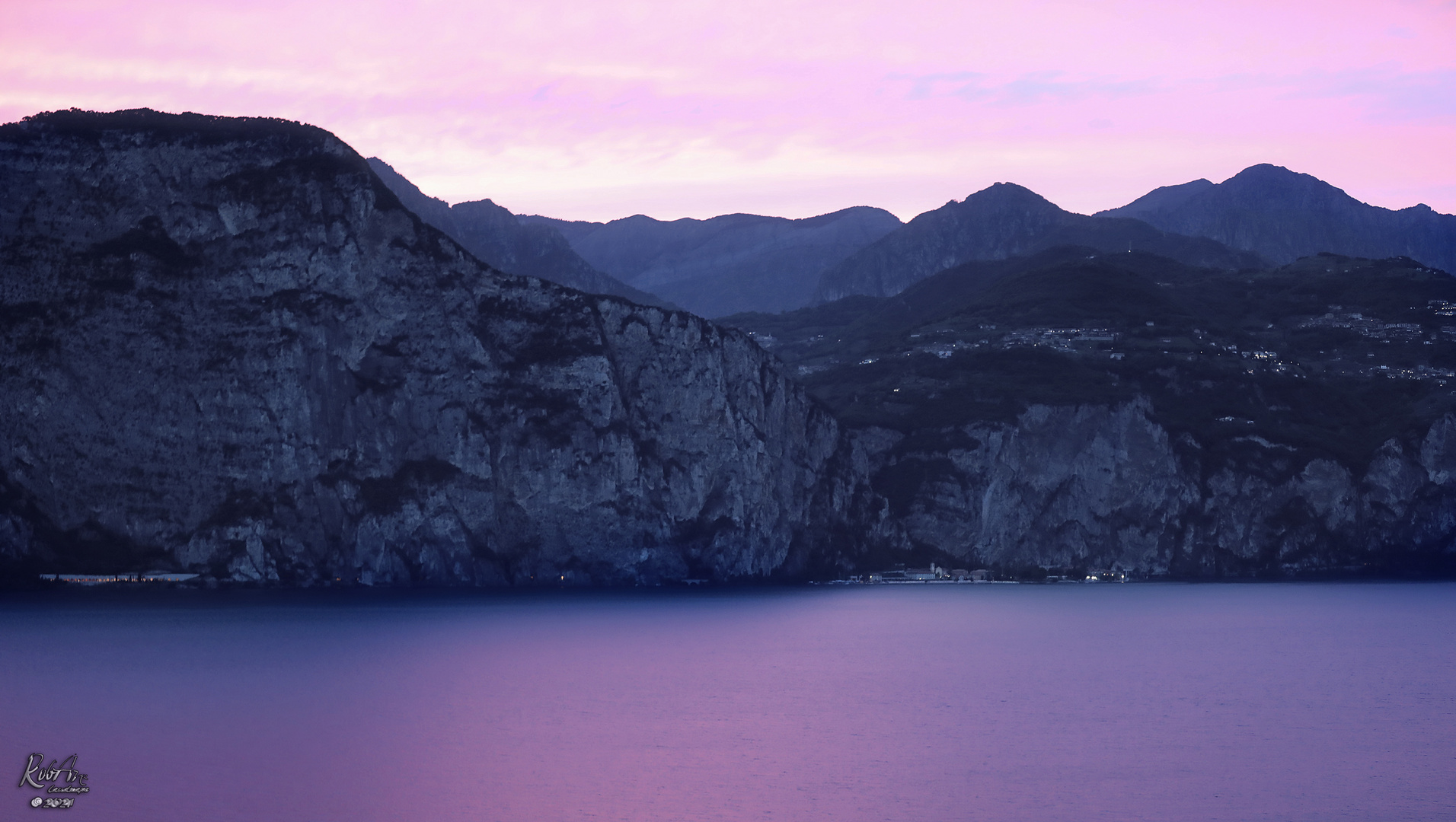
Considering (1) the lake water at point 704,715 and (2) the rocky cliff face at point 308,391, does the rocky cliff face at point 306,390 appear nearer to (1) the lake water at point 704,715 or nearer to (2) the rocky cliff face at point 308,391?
(2) the rocky cliff face at point 308,391

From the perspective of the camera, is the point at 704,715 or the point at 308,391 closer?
the point at 704,715

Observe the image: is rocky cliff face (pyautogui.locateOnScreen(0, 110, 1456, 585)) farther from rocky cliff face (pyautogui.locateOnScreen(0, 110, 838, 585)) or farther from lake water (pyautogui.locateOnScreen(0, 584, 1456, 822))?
lake water (pyautogui.locateOnScreen(0, 584, 1456, 822))

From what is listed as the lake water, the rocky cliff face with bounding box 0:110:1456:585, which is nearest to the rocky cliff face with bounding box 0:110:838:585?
the rocky cliff face with bounding box 0:110:1456:585

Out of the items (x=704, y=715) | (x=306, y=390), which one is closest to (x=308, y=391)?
(x=306, y=390)

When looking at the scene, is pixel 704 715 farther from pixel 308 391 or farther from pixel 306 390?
pixel 308 391

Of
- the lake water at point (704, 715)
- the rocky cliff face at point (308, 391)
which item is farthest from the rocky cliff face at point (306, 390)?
the lake water at point (704, 715)

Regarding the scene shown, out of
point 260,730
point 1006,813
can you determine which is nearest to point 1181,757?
point 1006,813

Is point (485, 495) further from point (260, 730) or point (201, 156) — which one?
point (260, 730)
